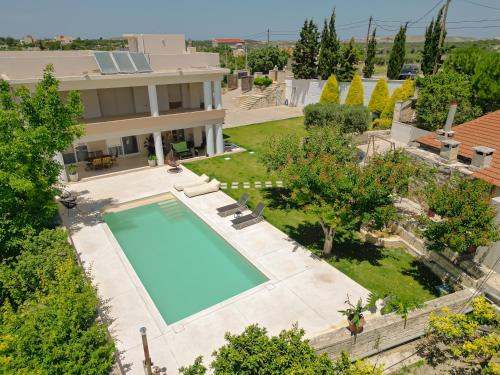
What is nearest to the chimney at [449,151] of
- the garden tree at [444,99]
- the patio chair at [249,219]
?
the garden tree at [444,99]

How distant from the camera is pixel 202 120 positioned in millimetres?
26219

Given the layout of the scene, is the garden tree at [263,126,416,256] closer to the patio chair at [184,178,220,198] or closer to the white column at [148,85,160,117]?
the patio chair at [184,178,220,198]

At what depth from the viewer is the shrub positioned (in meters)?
47.9

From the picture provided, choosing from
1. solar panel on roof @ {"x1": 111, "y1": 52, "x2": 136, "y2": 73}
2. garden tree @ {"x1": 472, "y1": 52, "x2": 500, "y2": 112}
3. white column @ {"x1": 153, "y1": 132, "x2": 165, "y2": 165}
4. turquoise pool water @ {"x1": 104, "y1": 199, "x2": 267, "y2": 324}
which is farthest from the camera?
white column @ {"x1": 153, "y1": 132, "x2": 165, "y2": 165}

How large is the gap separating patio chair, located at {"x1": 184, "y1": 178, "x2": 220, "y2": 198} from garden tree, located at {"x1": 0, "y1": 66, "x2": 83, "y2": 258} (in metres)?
6.93

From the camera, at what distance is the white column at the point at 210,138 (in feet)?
89.0

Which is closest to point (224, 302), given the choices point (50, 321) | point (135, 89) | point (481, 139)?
point (50, 321)

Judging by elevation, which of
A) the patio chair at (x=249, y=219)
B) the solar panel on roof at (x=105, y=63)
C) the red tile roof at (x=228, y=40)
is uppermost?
the red tile roof at (x=228, y=40)

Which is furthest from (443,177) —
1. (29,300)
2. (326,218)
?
(29,300)

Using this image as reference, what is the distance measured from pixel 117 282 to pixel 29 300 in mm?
3203

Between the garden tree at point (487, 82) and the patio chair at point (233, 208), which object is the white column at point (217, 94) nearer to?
the patio chair at point (233, 208)

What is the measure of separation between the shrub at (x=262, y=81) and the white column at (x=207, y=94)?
2354 cm

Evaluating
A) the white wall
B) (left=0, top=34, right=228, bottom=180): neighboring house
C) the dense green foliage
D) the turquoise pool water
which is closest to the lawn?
the turquoise pool water

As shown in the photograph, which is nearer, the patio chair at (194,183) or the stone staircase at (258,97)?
the patio chair at (194,183)
